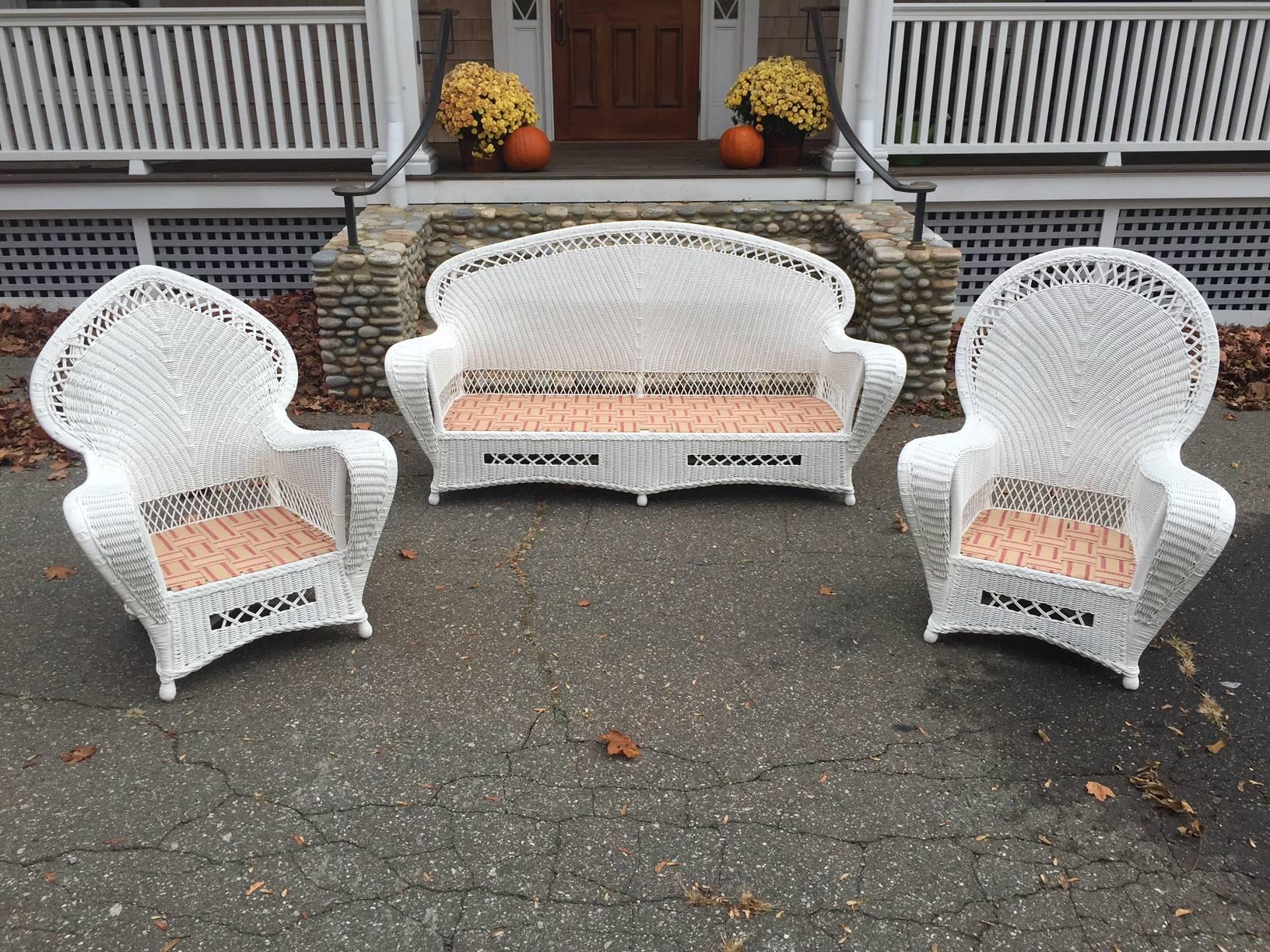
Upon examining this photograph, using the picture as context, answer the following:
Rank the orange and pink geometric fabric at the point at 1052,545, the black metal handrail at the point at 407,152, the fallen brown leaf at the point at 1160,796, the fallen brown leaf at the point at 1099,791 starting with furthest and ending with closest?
the black metal handrail at the point at 407,152 → the orange and pink geometric fabric at the point at 1052,545 → the fallen brown leaf at the point at 1099,791 → the fallen brown leaf at the point at 1160,796

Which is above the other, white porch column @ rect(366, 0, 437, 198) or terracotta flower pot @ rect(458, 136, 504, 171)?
white porch column @ rect(366, 0, 437, 198)

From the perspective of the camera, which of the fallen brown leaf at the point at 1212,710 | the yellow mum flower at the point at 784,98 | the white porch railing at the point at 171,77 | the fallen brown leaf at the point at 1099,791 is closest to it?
the fallen brown leaf at the point at 1099,791

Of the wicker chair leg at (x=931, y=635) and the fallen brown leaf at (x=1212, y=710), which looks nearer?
the fallen brown leaf at (x=1212, y=710)

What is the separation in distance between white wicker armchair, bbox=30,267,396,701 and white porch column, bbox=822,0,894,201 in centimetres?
450

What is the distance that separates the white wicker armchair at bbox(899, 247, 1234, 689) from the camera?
3.25 metres

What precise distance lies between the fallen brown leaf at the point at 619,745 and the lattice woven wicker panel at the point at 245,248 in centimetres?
547

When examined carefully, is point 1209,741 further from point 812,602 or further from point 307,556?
point 307,556

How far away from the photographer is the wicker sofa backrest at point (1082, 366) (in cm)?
356

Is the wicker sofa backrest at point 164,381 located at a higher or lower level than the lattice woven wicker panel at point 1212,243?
higher

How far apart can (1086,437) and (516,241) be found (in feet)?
8.52

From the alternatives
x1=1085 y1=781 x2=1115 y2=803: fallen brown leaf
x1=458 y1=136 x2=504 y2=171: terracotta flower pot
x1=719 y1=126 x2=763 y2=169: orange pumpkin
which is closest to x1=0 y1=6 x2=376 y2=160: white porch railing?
x1=458 y1=136 x2=504 y2=171: terracotta flower pot

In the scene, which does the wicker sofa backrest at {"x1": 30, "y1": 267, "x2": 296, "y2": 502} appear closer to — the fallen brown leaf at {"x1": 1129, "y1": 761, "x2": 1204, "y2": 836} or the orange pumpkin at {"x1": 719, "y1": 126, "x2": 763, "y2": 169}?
the fallen brown leaf at {"x1": 1129, "y1": 761, "x2": 1204, "y2": 836}

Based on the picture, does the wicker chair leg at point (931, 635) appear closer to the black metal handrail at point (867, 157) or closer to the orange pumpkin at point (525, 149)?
the black metal handrail at point (867, 157)

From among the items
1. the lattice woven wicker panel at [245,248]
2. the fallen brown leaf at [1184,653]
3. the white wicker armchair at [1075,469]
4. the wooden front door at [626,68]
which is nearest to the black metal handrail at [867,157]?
the wooden front door at [626,68]
